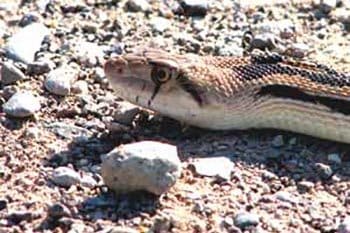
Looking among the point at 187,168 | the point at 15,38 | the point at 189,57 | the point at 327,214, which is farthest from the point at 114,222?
the point at 15,38

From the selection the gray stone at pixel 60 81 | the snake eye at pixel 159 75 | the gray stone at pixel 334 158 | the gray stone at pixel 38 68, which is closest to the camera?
the gray stone at pixel 334 158

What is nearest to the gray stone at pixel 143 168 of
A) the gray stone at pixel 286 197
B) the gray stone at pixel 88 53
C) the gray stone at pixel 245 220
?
the gray stone at pixel 245 220

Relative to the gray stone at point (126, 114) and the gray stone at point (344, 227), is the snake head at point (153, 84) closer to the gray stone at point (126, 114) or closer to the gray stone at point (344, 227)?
the gray stone at point (126, 114)

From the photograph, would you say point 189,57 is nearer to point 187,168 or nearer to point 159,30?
point 187,168

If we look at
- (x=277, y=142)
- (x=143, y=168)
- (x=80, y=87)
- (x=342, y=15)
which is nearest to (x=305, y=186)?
(x=277, y=142)

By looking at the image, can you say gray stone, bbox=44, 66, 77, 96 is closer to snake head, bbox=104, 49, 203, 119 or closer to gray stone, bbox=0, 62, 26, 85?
gray stone, bbox=0, 62, 26, 85

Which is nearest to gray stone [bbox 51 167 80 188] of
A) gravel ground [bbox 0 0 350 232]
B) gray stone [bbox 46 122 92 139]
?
gravel ground [bbox 0 0 350 232]
